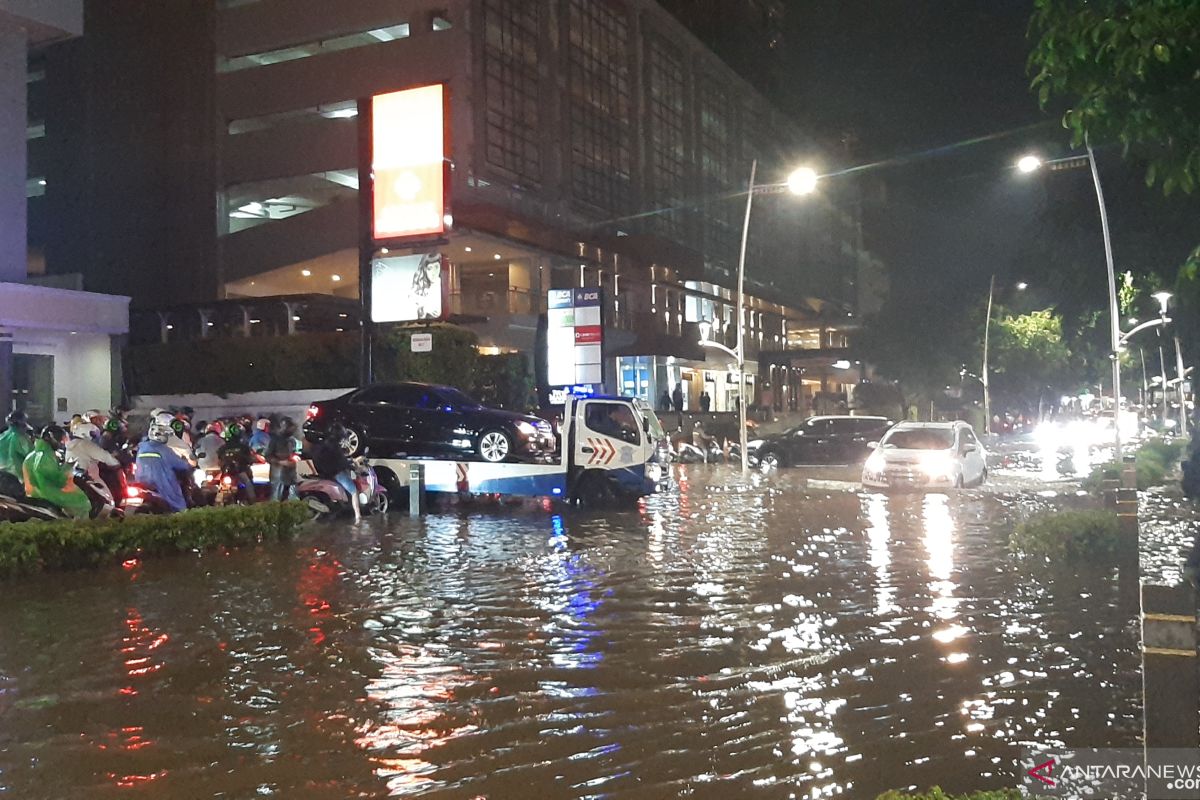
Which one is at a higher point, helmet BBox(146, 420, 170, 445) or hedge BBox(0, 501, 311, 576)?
helmet BBox(146, 420, 170, 445)

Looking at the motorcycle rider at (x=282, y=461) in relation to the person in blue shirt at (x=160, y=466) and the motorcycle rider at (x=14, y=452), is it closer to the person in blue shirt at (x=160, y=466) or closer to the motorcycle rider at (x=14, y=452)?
the person in blue shirt at (x=160, y=466)

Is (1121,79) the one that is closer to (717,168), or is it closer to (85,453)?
(85,453)

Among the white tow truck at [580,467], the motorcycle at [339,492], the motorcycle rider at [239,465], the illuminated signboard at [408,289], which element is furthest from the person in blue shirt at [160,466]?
the illuminated signboard at [408,289]

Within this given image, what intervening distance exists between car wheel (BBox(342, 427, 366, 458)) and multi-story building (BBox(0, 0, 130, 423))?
550 inches

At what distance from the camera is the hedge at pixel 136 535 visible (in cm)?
1173

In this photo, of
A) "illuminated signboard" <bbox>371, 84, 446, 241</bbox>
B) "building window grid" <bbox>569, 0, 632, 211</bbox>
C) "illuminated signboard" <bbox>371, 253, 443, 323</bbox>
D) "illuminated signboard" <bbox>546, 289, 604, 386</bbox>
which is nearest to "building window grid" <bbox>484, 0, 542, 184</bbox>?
"building window grid" <bbox>569, 0, 632, 211</bbox>

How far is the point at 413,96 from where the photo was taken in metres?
24.3

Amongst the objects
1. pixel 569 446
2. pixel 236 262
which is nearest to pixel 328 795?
pixel 569 446

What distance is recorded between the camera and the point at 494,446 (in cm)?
1947

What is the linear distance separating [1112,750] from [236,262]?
139 ft

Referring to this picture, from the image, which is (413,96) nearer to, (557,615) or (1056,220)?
(1056,220)

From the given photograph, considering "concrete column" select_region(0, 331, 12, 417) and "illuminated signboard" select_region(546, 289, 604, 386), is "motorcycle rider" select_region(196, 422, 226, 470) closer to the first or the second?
"illuminated signboard" select_region(546, 289, 604, 386)

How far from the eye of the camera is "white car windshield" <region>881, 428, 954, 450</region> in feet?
75.3

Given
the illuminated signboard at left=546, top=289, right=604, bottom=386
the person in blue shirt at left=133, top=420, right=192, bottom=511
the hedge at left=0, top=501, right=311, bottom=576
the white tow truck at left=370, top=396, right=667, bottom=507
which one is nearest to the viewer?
the hedge at left=0, top=501, right=311, bottom=576
